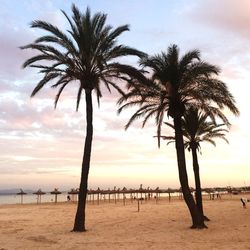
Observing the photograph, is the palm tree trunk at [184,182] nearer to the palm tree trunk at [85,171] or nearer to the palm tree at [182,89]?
the palm tree at [182,89]

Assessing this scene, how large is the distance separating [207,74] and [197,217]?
7820 mm

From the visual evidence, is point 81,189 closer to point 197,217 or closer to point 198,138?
point 197,217

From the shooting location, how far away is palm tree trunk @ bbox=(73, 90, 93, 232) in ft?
73.3

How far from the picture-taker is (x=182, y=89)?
2458 cm

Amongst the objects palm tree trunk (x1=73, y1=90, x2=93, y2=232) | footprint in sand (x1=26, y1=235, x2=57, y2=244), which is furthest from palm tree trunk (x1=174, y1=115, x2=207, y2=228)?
footprint in sand (x1=26, y1=235, x2=57, y2=244)

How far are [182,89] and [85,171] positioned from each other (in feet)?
23.7

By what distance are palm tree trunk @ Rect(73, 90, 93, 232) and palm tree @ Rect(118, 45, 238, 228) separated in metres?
2.57

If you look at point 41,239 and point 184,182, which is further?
point 184,182

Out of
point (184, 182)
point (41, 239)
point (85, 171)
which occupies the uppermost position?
point (85, 171)

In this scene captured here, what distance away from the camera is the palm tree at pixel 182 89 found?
23.7 meters

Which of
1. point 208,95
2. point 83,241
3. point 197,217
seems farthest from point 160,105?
point 83,241

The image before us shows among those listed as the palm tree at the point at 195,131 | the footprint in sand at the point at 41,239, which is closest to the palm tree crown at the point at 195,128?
the palm tree at the point at 195,131

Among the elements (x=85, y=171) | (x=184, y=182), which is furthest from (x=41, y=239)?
(x=184, y=182)

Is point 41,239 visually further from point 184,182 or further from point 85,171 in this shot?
point 184,182
